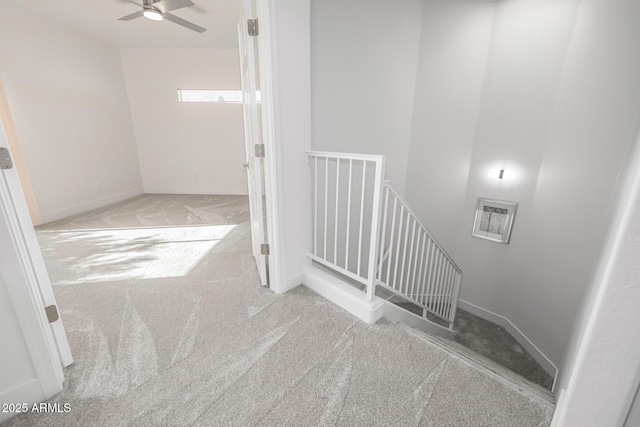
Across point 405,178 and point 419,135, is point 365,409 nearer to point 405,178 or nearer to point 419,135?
point 405,178

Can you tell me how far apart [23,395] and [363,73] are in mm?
2930

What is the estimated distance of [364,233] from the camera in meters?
2.79

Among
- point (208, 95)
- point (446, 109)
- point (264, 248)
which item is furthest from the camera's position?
point (208, 95)

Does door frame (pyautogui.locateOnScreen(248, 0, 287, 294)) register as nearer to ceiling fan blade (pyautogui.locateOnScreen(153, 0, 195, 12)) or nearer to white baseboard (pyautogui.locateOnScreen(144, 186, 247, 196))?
ceiling fan blade (pyautogui.locateOnScreen(153, 0, 195, 12))

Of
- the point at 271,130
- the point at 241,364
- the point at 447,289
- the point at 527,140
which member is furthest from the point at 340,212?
the point at 527,140

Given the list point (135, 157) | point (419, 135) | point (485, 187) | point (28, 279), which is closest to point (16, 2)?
point (135, 157)

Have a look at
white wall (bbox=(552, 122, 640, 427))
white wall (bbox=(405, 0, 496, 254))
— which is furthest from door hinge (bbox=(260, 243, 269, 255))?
white wall (bbox=(405, 0, 496, 254))

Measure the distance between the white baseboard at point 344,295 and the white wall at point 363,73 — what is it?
40.1 inches

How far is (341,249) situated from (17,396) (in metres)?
2.18

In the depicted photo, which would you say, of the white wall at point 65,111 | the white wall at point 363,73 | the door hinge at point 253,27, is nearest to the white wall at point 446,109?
the white wall at point 363,73

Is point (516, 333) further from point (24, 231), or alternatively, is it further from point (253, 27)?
point (24, 231)

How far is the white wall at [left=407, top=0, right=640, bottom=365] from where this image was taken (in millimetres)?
2293

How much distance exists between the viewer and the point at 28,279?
3.34 feet

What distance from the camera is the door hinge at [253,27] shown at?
156 centimetres
